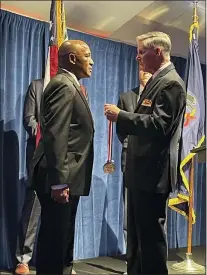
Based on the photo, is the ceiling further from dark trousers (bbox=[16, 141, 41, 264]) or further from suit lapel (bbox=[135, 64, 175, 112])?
suit lapel (bbox=[135, 64, 175, 112])

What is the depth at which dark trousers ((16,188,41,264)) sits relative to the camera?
3.02 metres

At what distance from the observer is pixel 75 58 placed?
6.55 ft

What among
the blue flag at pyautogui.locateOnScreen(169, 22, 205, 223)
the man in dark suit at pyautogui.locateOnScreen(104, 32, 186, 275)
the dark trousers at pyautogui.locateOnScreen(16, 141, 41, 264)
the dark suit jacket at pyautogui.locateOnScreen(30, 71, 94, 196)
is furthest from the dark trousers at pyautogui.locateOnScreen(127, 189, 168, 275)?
the blue flag at pyautogui.locateOnScreen(169, 22, 205, 223)

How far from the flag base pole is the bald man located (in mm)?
1501

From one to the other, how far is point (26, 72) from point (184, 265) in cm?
190

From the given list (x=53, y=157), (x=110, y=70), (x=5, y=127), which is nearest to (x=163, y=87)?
(x=53, y=157)

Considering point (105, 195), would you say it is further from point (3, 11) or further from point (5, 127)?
point (3, 11)

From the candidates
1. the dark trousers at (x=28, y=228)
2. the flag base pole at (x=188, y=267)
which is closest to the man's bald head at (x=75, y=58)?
the dark trousers at (x=28, y=228)

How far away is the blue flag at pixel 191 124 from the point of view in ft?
11.4

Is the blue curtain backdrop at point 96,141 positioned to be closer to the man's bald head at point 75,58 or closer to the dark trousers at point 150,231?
the man's bald head at point 75,58

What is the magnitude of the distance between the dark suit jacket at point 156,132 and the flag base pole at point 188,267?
1603 mm

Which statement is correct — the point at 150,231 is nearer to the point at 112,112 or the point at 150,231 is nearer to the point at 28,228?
the point at 112,112

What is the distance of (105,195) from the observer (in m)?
3.85

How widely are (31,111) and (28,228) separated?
0.83m
